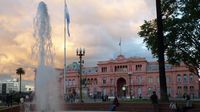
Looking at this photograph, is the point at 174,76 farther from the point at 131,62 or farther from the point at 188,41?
the point at 188,41

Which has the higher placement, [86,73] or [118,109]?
[86,73]

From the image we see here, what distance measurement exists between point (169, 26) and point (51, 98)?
69.9 feet

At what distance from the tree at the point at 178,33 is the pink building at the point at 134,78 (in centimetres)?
8575

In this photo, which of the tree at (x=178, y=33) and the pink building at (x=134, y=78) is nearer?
the tree at (x=178, y=33)

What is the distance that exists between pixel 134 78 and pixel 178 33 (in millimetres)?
100795

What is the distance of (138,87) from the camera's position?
143 m

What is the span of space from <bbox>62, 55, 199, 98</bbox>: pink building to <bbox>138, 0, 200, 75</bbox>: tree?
281 feet

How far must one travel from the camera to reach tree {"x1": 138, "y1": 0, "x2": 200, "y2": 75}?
1649 inches

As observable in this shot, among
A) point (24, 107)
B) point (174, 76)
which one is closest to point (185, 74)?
point (174, 76)

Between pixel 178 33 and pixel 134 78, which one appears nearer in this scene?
pixel 178 33

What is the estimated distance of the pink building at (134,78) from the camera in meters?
134

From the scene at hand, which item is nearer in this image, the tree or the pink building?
the tree

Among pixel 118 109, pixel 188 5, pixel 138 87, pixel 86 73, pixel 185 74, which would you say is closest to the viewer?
pixel 118 109

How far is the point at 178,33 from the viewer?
43.1 metres
